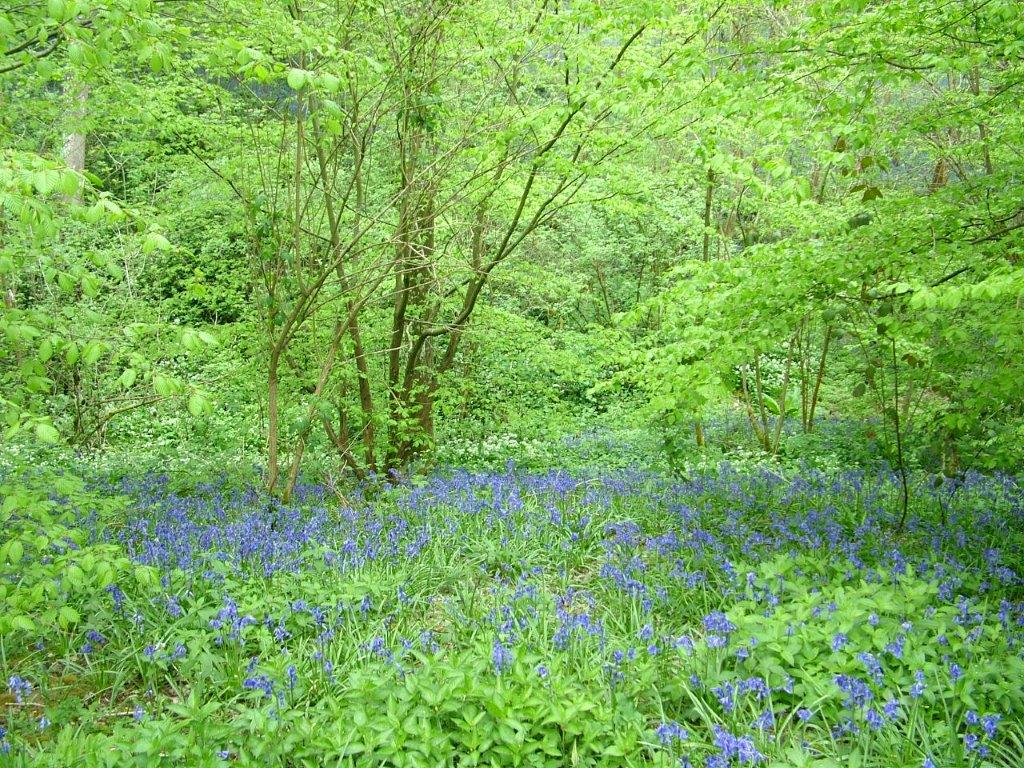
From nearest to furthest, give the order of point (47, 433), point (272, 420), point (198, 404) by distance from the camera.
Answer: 1. point (47, 433)
2. point (198, 404)
3. point (272, 420)

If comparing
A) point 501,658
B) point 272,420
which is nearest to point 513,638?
point 501,658

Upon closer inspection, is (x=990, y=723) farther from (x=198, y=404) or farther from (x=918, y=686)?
(x=198, y=404)

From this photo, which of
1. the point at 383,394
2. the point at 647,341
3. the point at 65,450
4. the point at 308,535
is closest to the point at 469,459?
the point at 383,394

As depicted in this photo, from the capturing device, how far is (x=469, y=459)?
898 cm

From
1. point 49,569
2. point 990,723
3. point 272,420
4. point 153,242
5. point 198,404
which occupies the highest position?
point 153,242

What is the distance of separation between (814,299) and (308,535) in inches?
140

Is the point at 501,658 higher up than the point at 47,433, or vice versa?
the point at 47,433

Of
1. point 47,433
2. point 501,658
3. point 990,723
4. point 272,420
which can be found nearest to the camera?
point 47,433

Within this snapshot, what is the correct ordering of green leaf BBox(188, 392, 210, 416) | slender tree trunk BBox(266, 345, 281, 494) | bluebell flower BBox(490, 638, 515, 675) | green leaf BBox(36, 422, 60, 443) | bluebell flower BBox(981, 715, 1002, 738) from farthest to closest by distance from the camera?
1. slender tree trunk BBox(266, 345, 281, 494)
2. bluebell flower BBox(490, 638, 515, 675)
3. green leaf BBox(188, 392, 210, 416)
4. bluebell flower BBox(981, 715, 1002, 738)
5. green leaf BBox(36, 422, 60, 443)

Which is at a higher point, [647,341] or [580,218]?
[580,218]

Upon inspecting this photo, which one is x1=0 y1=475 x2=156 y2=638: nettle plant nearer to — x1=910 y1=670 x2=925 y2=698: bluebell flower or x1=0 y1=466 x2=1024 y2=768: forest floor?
x1=0 y1=466 x2=1024 y2=768: forest floor

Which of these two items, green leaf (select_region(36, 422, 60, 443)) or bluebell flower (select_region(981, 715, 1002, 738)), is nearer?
green leaf (select_region(36, 422, 60, 443))

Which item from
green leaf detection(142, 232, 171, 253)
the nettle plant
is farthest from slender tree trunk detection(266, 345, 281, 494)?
green leaf detection(142, 232, 171, 253)

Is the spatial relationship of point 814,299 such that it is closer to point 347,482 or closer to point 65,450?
point 347,482
